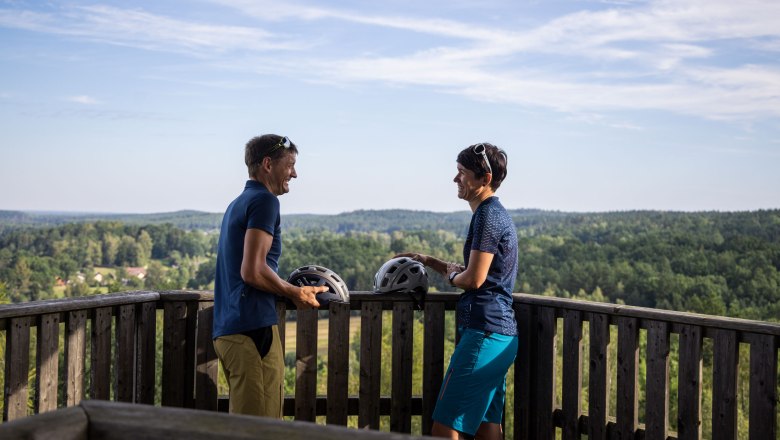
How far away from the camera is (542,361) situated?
5.83m

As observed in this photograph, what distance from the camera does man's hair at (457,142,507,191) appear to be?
4992 mm

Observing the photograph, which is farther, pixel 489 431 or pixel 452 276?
pixel 489 431

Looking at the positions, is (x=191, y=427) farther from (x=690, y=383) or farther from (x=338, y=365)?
(x=338, y=365)

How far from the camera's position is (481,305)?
4957mm

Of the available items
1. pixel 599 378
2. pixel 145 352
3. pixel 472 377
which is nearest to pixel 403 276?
pixel 472 377

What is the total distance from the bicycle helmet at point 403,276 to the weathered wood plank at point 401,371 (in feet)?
0.64

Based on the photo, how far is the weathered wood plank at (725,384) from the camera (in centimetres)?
482

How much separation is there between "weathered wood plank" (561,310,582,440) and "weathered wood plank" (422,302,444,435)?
2.71ft

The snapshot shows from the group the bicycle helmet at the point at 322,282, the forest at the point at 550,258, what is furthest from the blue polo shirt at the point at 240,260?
the forest at the point at 550,258

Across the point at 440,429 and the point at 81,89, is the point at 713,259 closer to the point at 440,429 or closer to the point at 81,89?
the point at 440,429

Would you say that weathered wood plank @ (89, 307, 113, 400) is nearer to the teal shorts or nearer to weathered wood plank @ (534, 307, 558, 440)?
the teal shorts

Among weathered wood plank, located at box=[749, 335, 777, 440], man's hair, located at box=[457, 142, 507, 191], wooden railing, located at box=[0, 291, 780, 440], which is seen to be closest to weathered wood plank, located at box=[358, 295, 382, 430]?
wooden railing, located at box=[0, 291, 780, 440]

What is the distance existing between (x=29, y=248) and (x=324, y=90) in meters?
71.1

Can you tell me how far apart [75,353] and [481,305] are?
7.95ft
